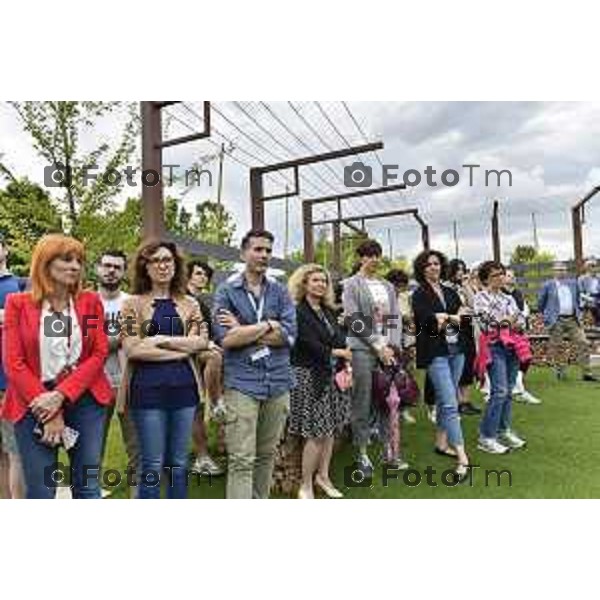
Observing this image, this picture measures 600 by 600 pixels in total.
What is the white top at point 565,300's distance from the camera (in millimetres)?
9492

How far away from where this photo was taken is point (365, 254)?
203 inches

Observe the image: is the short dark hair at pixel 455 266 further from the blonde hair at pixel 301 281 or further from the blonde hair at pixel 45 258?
the blonde hair at pixel 45 258

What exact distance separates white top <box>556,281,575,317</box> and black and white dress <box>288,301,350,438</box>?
19.7 feet

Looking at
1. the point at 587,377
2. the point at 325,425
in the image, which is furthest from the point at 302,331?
the point at 587,377

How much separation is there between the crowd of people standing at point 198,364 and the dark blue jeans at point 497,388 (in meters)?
0.38

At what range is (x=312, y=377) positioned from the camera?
4367 millimetres

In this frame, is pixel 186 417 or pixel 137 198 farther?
pixel 137 198

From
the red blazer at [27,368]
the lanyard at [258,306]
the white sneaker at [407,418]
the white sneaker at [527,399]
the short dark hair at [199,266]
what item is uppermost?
the short dark hair at [199,266]

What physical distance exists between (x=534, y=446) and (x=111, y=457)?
337 cm

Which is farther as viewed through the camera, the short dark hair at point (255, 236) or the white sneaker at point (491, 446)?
the white sneaker at point (491, 446)

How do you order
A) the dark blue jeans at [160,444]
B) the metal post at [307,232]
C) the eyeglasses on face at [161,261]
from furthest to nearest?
the metal post at [307,232] < the eyeglasses on face at [161,261] < the dark blue jeans at [160,444]

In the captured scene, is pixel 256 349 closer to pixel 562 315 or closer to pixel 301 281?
pixel 301 281

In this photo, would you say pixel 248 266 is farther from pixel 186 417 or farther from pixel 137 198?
pixel 137 198

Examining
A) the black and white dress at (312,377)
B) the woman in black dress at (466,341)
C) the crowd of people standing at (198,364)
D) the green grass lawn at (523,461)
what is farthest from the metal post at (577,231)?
the black and white dress at (312,377)
